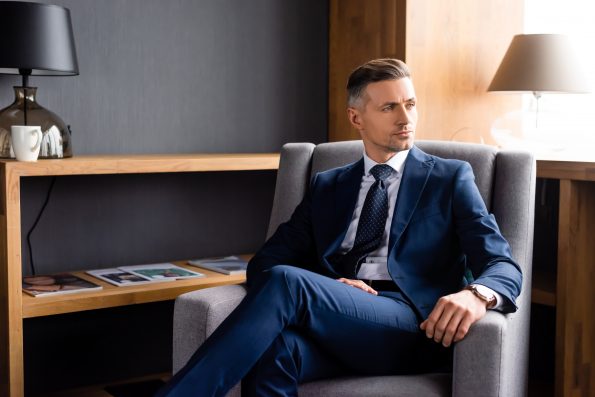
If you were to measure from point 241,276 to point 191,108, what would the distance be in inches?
26.7

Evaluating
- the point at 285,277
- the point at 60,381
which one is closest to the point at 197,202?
the point at 60,381

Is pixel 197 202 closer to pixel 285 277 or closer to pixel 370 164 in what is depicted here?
pixel 370 164

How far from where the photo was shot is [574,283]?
7.37ft

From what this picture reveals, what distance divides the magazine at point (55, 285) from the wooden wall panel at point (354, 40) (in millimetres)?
1254

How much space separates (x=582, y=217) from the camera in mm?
2244

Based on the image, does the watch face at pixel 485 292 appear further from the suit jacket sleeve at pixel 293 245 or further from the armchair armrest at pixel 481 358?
the suit jacket sleeve at pixel 293 245

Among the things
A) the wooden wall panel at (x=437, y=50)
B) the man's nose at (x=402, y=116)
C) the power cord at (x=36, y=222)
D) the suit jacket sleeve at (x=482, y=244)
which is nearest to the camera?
the suit jacket sleeve at (x=482, y=244)

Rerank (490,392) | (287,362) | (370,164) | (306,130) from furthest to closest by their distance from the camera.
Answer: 1. (306,130)
2. (370,164)
3. (287,362)
4. (490,392)

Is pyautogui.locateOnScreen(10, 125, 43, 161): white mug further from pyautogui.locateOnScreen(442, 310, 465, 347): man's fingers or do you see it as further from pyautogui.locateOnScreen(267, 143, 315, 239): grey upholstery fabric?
pyautogui.locateOnScreen(442, 310, 465, 347): man's fingers

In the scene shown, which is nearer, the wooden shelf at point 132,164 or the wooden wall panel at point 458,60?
the wooden shelf at point 132,164

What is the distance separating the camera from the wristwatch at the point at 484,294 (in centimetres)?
169

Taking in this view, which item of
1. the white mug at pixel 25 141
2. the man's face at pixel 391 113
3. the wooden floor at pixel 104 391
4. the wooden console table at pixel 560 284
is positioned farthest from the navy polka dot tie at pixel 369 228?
the wooden floor at pixel 104 391

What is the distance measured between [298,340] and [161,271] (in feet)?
3.40

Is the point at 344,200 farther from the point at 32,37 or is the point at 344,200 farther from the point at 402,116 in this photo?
the point at 32,37
